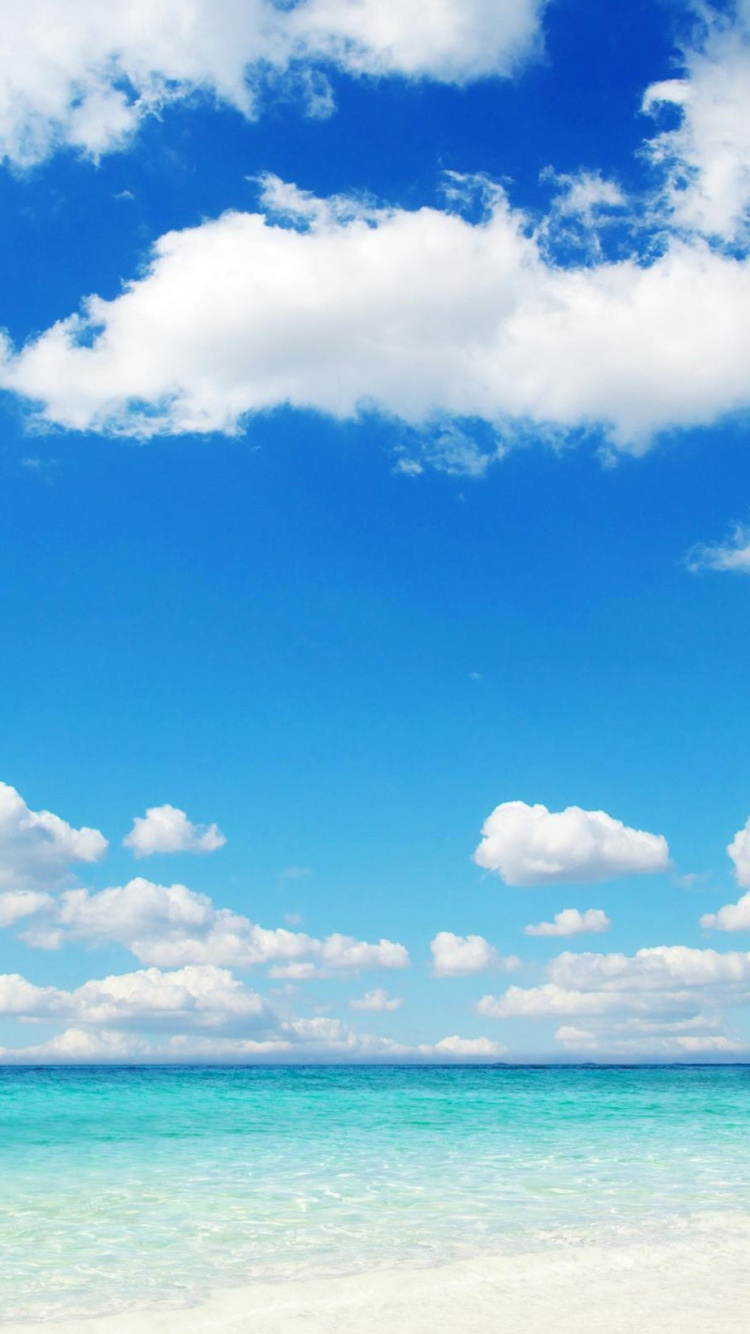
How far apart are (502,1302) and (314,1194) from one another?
19.4 ft

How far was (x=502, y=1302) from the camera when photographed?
27.9 ft

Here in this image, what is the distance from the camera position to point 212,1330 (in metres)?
7.87

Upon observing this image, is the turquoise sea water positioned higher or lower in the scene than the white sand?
lower

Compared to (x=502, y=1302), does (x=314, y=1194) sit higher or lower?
lower

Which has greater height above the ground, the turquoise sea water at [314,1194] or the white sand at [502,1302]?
the white sand at [502,1302]

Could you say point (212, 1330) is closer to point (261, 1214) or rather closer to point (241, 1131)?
point (261, 1214)

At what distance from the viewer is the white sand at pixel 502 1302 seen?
7.84 m

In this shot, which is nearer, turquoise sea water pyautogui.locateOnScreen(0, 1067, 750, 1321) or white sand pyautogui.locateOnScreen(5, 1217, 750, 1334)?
white sand pyautogui.locateOnScreen(5, 1217, 750, 1334)

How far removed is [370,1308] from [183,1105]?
27.2m

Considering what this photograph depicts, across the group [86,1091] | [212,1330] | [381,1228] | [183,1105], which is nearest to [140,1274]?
[212,1330]

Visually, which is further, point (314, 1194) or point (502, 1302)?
point (314, 1194)

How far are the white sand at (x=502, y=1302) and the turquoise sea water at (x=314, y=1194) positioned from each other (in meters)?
0.56

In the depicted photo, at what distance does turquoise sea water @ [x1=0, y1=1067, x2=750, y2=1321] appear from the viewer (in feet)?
32.7

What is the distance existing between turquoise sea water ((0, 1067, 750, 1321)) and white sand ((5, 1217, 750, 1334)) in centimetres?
56
